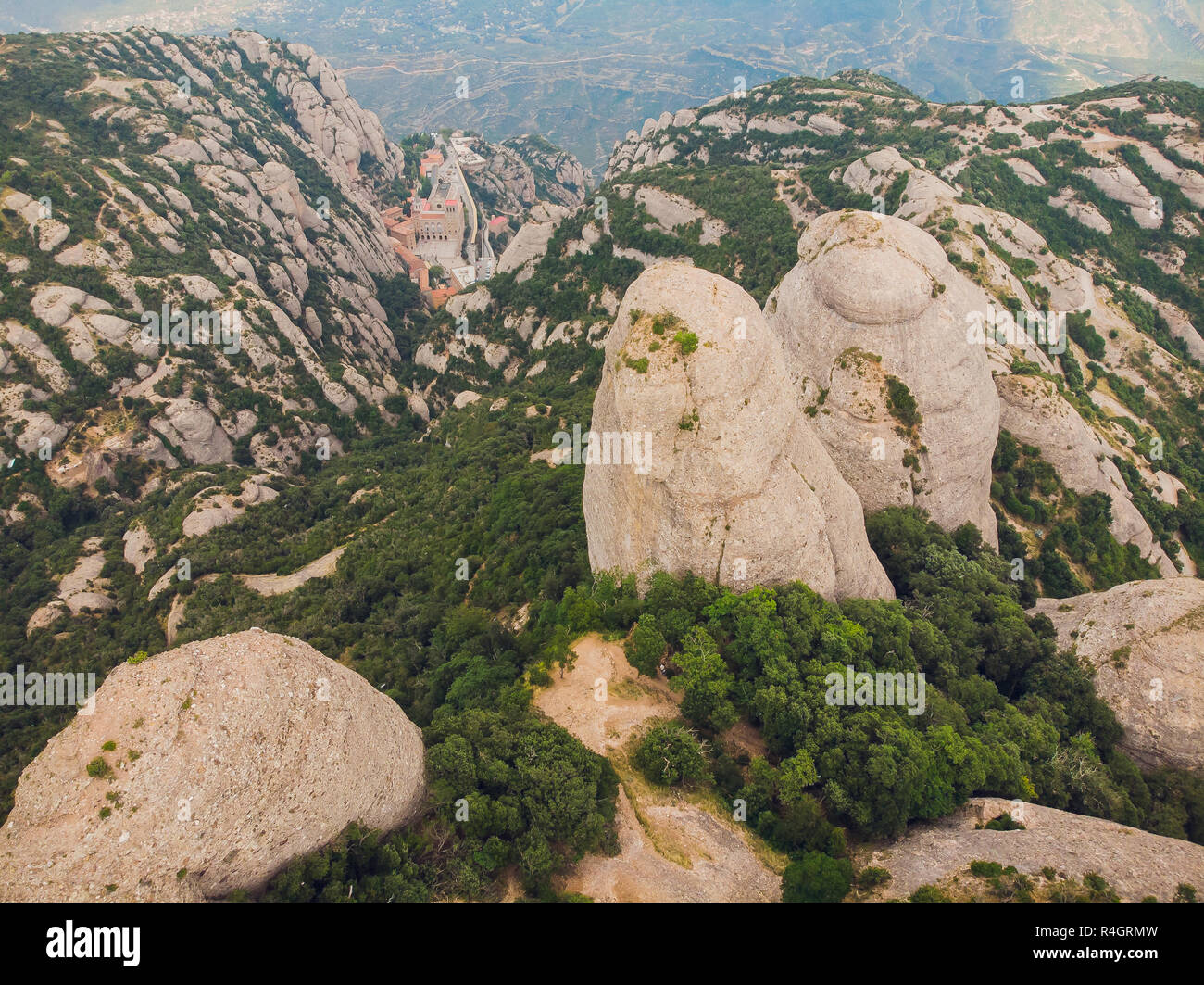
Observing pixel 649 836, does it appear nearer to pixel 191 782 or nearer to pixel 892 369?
pixel 191 782

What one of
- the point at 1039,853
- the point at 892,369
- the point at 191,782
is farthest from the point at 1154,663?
the point at 191,782

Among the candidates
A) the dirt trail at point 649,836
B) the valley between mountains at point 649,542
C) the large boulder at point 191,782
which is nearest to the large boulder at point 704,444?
the valley between mountains at point 649,542

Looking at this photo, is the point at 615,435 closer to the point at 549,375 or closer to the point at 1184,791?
the point at 1184,791

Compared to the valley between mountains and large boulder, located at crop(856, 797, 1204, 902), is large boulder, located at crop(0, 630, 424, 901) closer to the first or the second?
the valley between mountains

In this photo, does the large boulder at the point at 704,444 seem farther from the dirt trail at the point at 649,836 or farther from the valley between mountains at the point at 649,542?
the dirt trail at the point at 649,836

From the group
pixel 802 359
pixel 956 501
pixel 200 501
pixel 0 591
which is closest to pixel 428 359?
pixel 200 501

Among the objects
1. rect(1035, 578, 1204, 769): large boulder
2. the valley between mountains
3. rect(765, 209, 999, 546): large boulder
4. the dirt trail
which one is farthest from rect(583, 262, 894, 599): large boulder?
rect(1035, 578, 1204, 769): large boulder
